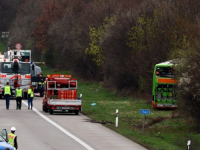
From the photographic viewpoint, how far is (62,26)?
3570 inches

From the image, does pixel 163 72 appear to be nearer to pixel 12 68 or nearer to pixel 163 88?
pixel 163 88

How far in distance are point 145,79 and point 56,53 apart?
48.1 meters

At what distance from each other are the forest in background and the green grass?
1.84m

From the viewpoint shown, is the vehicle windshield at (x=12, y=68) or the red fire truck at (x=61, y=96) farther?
the vehicle windshield at (x=12, y=68)

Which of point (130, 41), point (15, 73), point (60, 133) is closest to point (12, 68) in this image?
point (15, 73)

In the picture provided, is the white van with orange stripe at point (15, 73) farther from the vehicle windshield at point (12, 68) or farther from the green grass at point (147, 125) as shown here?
the green grass at point (147, 125)

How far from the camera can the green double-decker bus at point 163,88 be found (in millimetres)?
42906

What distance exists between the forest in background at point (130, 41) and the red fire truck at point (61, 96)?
20.7ft

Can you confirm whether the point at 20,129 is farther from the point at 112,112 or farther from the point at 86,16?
the point at 86,16

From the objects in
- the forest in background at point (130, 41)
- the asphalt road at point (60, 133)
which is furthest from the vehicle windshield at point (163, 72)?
the asphalt road at point (60, 133)

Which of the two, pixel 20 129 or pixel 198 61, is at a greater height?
pixel 198 61

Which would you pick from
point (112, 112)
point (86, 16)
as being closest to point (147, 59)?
point (112, 112)

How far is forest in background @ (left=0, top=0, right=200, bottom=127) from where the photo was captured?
38.5 meters

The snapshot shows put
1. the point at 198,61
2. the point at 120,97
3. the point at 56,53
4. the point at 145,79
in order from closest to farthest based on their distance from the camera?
the point at 198,61 → the point at 145,79 → the point at 120,97 → the point at 56,53
